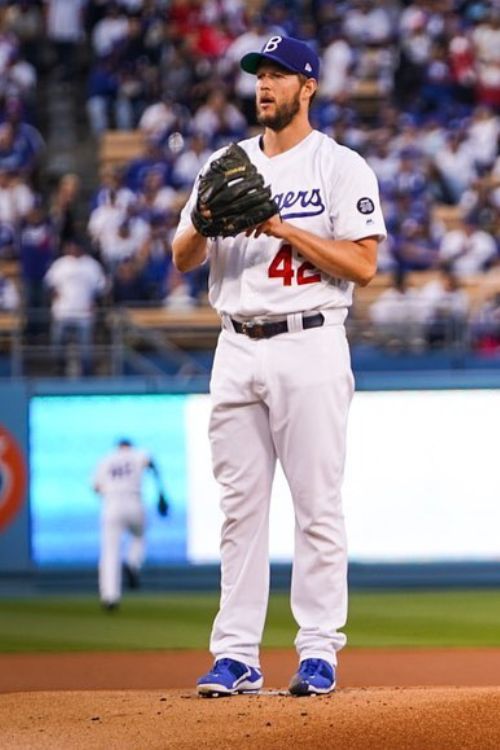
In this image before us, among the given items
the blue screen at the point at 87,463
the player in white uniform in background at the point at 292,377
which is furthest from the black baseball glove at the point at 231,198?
the blue screen at the point at 87,463

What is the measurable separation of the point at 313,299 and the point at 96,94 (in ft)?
44.9

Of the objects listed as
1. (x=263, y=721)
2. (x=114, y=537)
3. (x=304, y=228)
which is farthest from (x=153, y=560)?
(x=263, y=721)

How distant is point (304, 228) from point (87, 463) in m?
9.64

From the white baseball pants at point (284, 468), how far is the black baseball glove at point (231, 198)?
41 cm

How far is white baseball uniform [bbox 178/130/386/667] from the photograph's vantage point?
562 centimetres

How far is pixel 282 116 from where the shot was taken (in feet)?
18.7

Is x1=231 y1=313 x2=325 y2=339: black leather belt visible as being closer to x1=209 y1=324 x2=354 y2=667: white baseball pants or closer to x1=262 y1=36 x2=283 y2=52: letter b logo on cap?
x1=209 y1=324 x2=354 y2=667: white baseball pants

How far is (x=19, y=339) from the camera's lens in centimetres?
1526

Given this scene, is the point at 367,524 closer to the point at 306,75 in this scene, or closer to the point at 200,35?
the point at 200,35

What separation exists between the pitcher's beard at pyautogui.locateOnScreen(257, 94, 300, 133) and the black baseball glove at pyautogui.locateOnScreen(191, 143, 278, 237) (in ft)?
0.52

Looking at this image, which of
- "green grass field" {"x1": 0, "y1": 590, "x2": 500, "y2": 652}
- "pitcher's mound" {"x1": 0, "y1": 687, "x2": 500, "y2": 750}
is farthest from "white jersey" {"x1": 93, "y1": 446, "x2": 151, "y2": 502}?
"pitcher's mound" {"x1": 0, "y1": 687, "x2": 500, "y2": 750}

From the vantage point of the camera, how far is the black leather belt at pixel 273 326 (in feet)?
18.5

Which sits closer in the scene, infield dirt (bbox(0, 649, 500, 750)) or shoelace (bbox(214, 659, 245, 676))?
infield dirt (bbox(0, 649, 500, 750))

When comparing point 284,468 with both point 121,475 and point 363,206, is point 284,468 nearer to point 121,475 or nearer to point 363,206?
point 363,206
